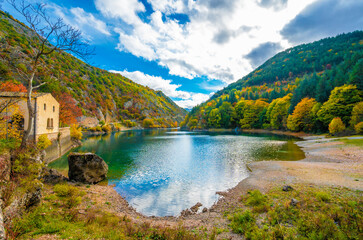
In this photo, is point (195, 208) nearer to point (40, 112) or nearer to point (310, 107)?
point (40, 112)

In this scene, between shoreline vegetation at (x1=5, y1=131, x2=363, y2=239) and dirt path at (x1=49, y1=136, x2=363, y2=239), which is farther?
dirt path at (x1=49, y1=136, x2=363, y2=239)

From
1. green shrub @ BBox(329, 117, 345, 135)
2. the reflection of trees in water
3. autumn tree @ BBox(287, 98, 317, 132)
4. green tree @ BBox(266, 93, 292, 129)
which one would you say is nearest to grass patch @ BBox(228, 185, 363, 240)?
the reflection of trees in water

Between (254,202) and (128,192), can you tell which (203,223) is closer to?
(254,202)

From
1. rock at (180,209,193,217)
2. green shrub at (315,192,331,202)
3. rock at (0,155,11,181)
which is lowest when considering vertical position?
rock at (180,209,193,217)

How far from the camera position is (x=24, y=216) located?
7.52 m

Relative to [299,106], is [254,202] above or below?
below

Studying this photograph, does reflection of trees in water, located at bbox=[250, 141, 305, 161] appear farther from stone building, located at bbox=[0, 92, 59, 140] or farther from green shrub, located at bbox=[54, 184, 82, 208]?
stone building, located at bbox=[0, 92, 59, 140]

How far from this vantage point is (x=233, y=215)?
10781 millimetres

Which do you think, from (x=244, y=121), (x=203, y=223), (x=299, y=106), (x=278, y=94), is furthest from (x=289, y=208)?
(x=278, y=94)

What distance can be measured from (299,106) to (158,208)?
242ft

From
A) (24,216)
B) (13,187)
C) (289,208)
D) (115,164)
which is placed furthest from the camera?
(115,164)

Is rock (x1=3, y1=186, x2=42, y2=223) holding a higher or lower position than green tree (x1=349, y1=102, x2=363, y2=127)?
lower

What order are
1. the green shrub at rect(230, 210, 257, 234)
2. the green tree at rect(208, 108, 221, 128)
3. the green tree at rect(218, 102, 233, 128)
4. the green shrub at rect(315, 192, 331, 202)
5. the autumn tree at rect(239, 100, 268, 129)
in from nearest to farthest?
the green shrub at rect(230, 210, 257, 234)
the green shrub at rect(315, 192, 331, 202)
the autumn tree at rect(239, 100, 268, 129)
the green tree at rect(218, 102, 233, 128)
the green tree at rect(208, 108, 221, 128)

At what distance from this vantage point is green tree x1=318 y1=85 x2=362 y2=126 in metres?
47.9
